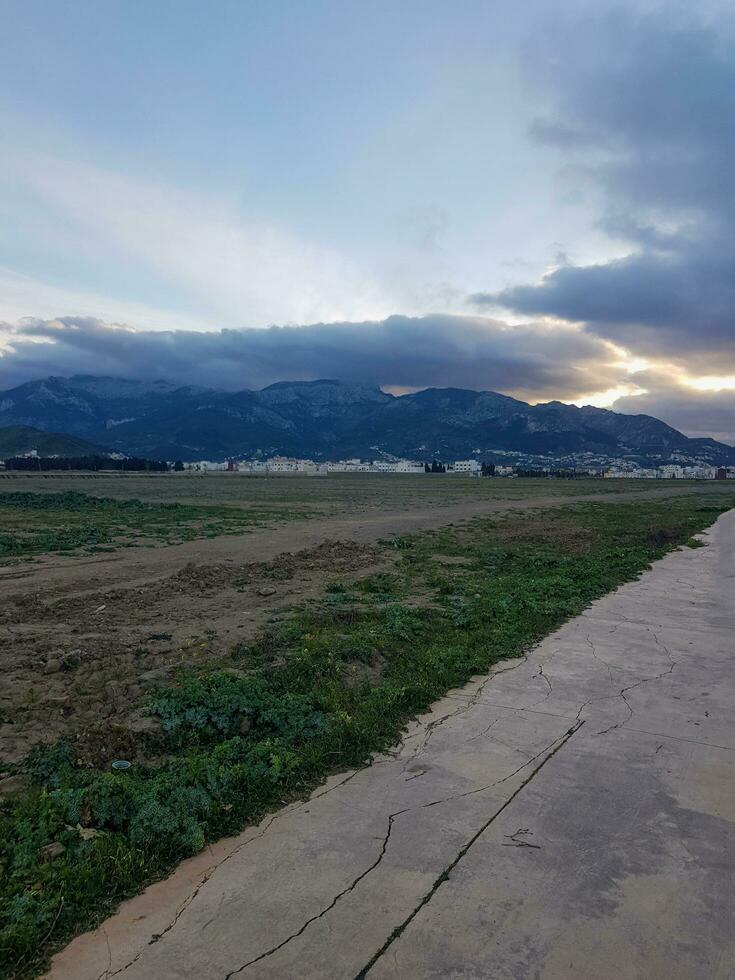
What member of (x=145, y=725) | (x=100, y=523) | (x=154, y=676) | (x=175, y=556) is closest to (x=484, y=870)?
(x=145, y=725)

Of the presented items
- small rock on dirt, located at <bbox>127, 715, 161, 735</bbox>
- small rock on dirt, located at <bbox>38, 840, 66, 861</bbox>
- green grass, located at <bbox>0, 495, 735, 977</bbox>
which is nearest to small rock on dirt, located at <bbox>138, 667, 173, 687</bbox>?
green grass, located at <bbox>0, 495, 735, 977</bbox>

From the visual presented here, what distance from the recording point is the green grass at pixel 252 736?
4520mm

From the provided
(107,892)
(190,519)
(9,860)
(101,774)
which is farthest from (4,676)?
(190,519)

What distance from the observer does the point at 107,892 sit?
14.6 feet

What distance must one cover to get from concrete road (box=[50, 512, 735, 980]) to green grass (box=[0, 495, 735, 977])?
310mm

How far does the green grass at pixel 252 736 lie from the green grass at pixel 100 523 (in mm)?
14988

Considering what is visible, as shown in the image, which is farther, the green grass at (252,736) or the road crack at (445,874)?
the green grass at (252,736)

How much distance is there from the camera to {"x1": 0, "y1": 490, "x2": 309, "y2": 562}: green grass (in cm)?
2578

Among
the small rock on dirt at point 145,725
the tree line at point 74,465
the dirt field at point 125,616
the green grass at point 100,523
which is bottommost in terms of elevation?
the green grass at point 100,523

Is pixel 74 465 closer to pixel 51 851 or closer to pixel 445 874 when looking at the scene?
pixel 51 851

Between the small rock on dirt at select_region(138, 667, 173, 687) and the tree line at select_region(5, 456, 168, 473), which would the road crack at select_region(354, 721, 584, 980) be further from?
the tree line at select_region(5, 456, 168, 473)

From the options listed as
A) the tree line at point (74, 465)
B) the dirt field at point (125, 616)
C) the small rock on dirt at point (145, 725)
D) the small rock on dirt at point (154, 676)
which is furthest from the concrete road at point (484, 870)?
the tree line at point (74, 465)

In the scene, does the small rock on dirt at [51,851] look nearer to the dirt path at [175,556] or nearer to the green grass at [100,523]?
the dirt path at [175,556]

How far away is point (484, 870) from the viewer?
15.1 feet
